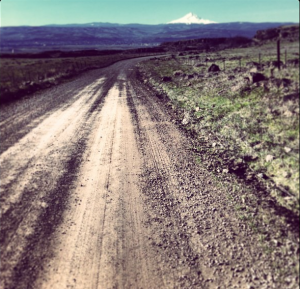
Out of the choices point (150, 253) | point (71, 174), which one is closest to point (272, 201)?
point (150, 253)

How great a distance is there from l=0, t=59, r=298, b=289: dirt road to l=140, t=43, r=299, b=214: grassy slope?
0.91 meters

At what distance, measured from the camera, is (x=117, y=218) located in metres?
5.46

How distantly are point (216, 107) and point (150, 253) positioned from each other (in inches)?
347

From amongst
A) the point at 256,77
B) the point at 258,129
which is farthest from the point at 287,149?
the point at 256,77

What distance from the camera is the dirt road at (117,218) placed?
13.6ft

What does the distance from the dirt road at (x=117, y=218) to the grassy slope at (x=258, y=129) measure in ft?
2.98

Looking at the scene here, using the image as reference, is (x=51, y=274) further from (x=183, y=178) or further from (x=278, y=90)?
(x=278, y=90)

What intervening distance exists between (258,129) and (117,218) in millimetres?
5119

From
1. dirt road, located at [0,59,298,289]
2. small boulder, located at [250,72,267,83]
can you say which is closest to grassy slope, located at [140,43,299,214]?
small boulder, located at [250,72,267,83]

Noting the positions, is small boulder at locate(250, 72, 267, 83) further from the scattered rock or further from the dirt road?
the scattered rock

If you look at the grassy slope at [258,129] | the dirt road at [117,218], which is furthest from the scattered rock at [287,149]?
the dirt road at [117,218]

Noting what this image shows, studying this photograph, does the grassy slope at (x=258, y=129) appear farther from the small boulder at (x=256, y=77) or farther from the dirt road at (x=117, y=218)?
the dirt road at (x=117, y=218)

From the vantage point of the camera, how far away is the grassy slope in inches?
226

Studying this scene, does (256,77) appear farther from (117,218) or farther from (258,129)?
(117,218)
